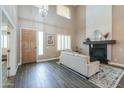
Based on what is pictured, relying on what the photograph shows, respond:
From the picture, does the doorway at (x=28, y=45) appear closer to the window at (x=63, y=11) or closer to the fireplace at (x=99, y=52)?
the window at (x=63, y=11)

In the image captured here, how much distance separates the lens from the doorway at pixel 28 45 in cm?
684

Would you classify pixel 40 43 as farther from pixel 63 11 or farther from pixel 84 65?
pixel 84 65

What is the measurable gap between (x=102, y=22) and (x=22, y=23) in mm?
5423

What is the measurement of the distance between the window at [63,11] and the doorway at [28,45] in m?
3.34

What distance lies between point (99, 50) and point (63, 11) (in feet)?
15.6

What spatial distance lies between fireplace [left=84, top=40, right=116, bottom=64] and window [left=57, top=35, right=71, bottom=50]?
2.29 meters

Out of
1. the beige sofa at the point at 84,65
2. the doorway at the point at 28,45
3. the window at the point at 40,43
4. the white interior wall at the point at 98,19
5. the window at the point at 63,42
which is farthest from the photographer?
the window at the point at 63,42

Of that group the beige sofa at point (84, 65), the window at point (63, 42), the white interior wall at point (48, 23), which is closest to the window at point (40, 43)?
the white interior wall at point (48, 23)

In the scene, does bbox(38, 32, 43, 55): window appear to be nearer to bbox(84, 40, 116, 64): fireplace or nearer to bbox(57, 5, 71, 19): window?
bbox(57, 5, 71, 19): window

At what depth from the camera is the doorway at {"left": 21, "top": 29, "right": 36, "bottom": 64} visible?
6840mm

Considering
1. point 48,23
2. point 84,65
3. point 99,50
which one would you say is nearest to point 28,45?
point 48,23

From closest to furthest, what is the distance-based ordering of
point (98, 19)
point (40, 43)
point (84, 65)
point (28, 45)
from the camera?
point (84, 65)
point (28, 45)
point (40, 43)
point (98, 19)

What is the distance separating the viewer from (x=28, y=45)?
23.3 feet
